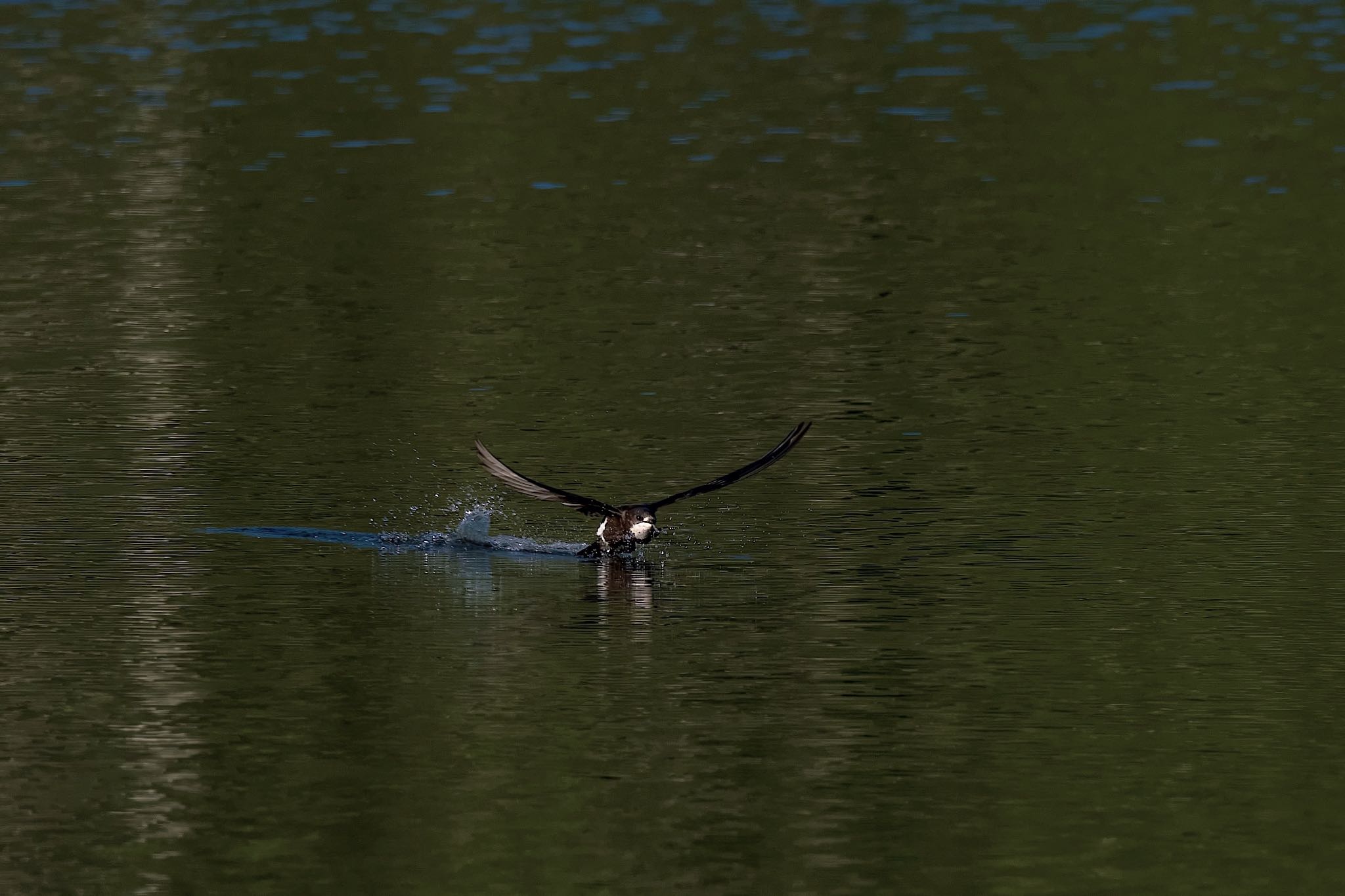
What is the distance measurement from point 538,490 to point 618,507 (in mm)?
999

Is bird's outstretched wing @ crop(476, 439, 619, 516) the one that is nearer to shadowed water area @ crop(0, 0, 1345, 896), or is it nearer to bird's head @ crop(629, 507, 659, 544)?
bird's head @ crop(629, 507, 659, 544)

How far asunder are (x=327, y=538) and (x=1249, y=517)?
6.97 meters

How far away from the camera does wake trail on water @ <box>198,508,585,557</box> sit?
20.3m

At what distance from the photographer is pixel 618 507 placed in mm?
20188

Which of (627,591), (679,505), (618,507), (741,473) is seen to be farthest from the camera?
(679,505)

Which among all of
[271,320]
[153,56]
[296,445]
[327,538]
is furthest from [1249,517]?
[153,56]

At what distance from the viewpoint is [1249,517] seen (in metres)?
20.2

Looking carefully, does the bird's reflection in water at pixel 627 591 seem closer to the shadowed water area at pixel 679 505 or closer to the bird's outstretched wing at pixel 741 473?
the shadowed water area at pixel 679 505

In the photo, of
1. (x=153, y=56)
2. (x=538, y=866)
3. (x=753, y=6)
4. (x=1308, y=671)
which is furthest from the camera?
(x=753, y=6)

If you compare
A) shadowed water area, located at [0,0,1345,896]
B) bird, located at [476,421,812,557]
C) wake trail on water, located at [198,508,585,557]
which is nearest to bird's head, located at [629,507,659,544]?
bird, located at [476,421,812,557]

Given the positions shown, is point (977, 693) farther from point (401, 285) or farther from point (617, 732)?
point (401, 285)

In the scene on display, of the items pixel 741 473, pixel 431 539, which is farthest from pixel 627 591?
pixel 431 539

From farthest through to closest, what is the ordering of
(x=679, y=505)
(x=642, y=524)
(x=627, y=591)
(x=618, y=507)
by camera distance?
(x=679, y=505) < (x=618, y=507) < (x=642, y=524) < (x=627, y=591)

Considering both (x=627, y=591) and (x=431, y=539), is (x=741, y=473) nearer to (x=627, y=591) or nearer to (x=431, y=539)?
(x=627, y=591)
